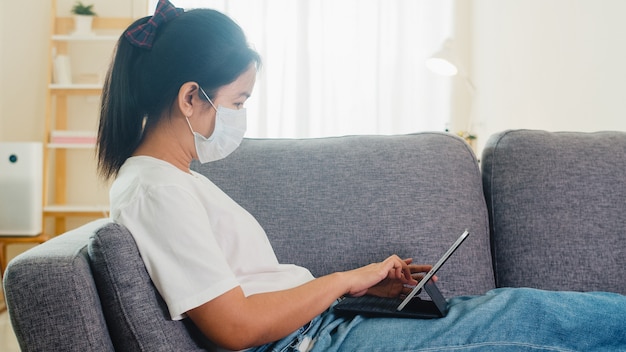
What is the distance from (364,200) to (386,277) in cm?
23

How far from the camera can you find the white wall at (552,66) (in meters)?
2.29

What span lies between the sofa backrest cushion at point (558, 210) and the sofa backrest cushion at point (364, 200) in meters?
0.06

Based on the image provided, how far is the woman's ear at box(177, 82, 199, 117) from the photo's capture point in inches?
43.1

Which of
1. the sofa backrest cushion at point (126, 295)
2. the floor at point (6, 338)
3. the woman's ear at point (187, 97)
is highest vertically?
the woman's ear at point (187, 97)

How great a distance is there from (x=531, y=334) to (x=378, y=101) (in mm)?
3296

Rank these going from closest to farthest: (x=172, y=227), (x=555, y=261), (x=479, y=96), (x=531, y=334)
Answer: (x=172, y=227)
(x=531, y=334)
(x=555, y=261)
(x=479, y=96)

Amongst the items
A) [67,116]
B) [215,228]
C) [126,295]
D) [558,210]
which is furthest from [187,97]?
[67,116]

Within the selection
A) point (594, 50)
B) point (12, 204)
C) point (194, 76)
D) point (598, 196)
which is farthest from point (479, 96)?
point (194, 76)

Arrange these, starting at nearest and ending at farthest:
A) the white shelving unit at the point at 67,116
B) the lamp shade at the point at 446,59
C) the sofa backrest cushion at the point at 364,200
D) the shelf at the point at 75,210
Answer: the sofa backrest cushion at the point at 364,200
the lamp shade at the point at 446,59
the shelf at the point at 75,210
the white shelving unit at the point at 67,116

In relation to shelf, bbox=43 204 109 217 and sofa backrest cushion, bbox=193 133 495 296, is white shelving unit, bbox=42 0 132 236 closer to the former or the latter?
shelf, bbox=43 204 109 217

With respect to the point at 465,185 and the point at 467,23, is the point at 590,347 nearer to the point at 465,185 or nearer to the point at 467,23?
the point at 465,185

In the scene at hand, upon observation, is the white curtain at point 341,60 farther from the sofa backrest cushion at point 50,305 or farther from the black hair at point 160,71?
the sofa backrest cushion at point 50,305

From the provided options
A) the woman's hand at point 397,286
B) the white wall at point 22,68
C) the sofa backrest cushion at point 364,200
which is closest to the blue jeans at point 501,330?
the woman's hand at point 397,286

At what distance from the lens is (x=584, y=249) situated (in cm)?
146
